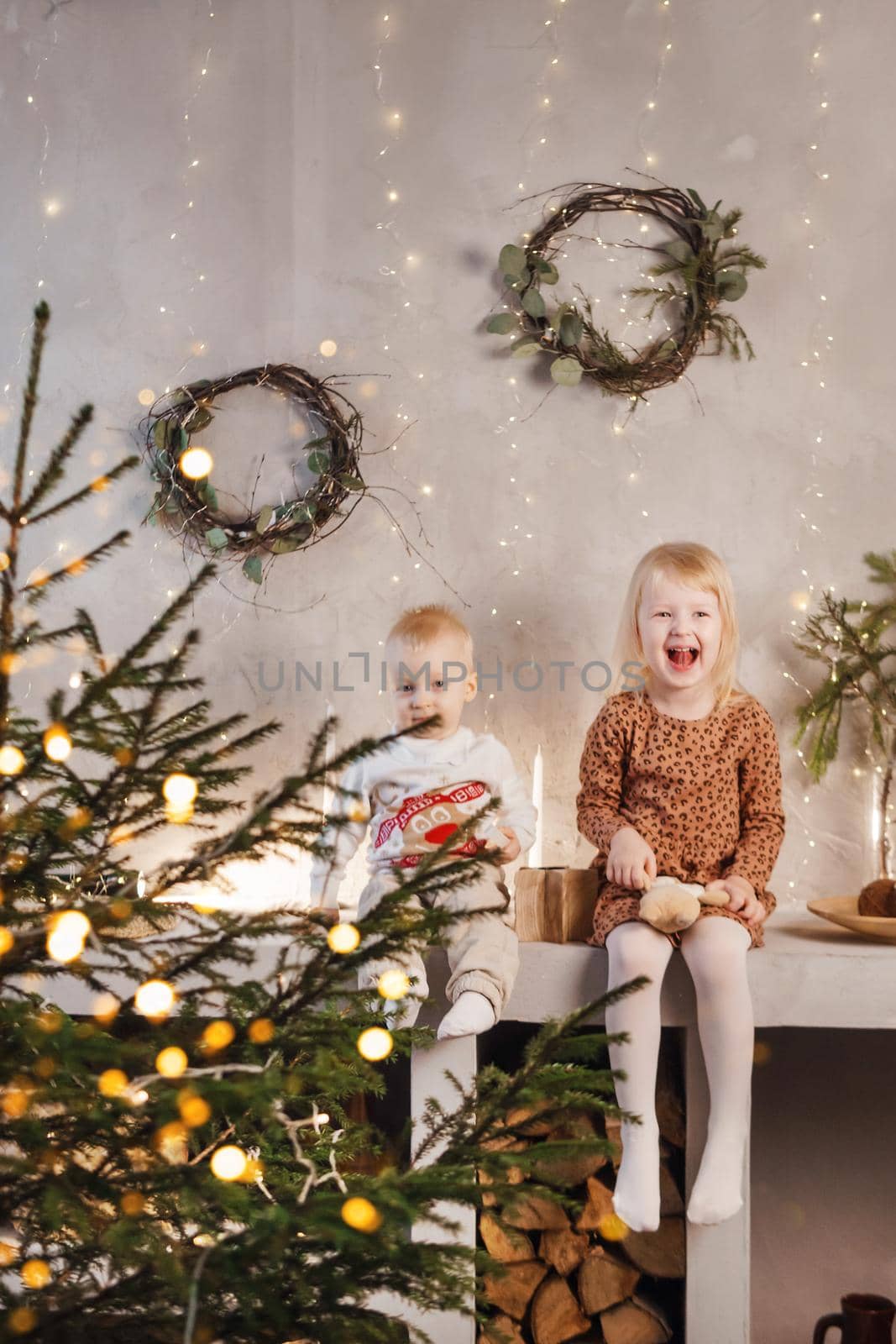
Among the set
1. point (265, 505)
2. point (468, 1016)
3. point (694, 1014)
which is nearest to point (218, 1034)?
point (468, 1016)

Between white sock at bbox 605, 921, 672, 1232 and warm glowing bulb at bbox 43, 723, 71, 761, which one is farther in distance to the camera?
white sock at bbox 605, 921, 672, 1232

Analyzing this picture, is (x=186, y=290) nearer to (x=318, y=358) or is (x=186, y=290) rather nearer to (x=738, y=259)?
(x=318, y=358)

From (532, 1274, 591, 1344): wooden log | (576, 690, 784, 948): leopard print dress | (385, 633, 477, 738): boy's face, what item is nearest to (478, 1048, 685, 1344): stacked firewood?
(532, 1274, 591, 1344): wooden log

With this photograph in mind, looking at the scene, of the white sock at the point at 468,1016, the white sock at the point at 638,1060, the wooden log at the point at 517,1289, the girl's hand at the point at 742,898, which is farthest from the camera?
the wooden log at the point at 517,1289

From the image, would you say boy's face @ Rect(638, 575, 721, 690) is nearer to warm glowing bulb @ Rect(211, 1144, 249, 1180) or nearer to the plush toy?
the plush toy

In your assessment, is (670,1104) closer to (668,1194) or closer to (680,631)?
(668,1194)

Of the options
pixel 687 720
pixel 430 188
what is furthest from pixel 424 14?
pixel 687 720

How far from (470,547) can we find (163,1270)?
1.93 meters

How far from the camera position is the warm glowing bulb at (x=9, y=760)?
2.89 ft

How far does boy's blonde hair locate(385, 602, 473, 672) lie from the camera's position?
87.0 inches

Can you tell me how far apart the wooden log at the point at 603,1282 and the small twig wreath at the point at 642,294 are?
1698 mm

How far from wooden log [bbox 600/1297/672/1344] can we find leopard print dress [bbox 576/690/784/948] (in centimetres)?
64

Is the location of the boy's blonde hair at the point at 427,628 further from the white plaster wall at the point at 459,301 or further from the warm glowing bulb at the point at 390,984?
the warm glowing bulb at the point at 390,984

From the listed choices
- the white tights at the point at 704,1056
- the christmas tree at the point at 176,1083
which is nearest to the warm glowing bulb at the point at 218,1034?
the christmas tree at the point at 176,1083
